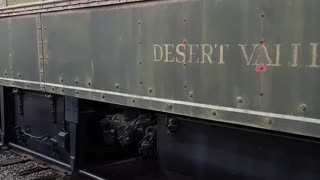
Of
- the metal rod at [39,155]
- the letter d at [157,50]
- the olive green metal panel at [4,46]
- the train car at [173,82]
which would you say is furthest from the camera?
the olive green metal panel at [4,46]

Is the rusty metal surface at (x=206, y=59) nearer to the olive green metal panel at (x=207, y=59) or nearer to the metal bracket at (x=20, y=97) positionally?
the olive green metal panel at (x=207, y=59)

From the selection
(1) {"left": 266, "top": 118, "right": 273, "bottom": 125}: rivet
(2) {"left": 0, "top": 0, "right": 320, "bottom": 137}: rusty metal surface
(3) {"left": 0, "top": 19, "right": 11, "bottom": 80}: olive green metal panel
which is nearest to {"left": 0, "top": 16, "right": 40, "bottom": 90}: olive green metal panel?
(3) {"left": 0, "top": 19, "right": 11, "bottom": 80}: olive green metal panel

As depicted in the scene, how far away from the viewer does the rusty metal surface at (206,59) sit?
2510 mm

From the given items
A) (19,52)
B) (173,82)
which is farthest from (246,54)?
(19,52)

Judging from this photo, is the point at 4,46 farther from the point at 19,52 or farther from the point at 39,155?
the point at 39,155

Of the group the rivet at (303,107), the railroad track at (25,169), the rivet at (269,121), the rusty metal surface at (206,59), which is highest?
the rusty metal surface at (206,59)

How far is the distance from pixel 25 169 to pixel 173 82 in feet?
10.6

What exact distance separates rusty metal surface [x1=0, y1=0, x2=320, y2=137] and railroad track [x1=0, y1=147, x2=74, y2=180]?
1388 mm

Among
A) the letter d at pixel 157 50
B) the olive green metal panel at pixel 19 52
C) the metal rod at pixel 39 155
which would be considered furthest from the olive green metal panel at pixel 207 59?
the metal rod at pixel 39 155

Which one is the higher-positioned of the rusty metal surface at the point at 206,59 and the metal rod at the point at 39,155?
the rusty metal surface at the point at 206,59

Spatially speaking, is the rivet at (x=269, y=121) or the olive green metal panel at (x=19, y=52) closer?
the rivet at (x=269, y=121)

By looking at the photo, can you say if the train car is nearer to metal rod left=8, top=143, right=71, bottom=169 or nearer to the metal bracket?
metal rod left=8, top=143, right=71, bottom=169

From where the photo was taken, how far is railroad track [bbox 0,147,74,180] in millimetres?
5543

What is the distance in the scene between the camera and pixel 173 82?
3.35 meters
